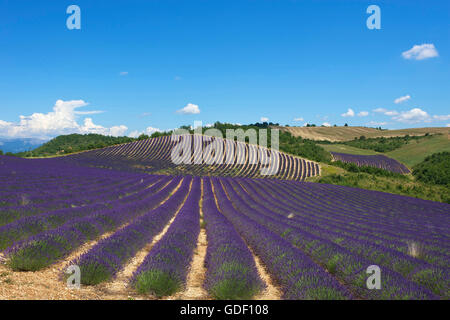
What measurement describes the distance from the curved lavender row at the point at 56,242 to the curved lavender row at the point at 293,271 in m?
3.42

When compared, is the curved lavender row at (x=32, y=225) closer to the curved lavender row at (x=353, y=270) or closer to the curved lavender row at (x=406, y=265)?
the curved lavender row at (x=353, y=270)

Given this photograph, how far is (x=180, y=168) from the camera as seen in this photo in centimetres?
4459

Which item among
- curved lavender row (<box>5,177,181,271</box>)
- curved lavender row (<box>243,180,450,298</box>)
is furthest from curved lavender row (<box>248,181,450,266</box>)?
curved lavender row (<box>5,177,181,271</box>)

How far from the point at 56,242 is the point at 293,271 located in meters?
3.87

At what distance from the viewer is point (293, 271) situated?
377cm

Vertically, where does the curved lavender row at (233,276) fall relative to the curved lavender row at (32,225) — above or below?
below

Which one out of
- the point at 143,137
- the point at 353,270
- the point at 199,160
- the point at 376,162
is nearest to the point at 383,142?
the point at 376,162

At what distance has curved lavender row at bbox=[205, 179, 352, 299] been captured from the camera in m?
2.96

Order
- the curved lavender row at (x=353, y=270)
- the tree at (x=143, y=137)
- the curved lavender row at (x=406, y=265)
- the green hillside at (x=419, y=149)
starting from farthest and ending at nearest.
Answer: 1. the tree at (x=143, y=137)
2. the green hillside at (x=419, y=149)
3. the curved lavender row at (x=406, y=265)
4. the curved lavender row at (x=353, y=270)

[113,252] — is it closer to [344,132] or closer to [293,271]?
[293,271]

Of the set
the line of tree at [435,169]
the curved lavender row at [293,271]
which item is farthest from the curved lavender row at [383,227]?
the line of tree at [435,169]

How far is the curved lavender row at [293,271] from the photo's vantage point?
117 inches

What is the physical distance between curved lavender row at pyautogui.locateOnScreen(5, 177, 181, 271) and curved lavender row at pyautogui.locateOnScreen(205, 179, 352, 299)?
342cm
